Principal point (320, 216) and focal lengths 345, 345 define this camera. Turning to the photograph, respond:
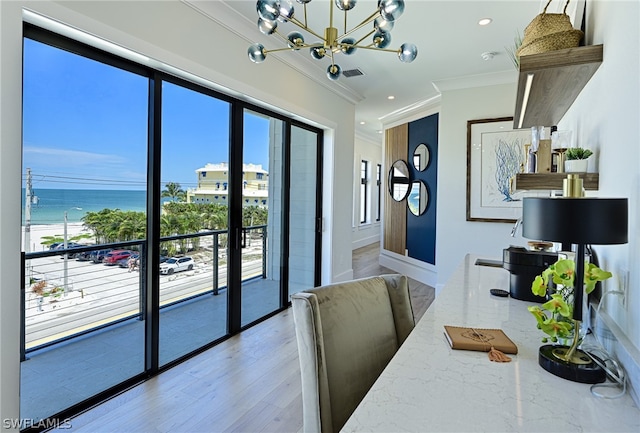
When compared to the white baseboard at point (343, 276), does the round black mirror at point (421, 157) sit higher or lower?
higher

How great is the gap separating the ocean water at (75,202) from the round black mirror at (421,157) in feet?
15.1

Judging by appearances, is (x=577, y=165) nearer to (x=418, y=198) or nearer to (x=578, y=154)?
(x=578, y=154)

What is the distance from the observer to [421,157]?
5.98 metres

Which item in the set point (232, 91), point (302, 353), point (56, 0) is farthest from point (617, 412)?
point (232, 91)

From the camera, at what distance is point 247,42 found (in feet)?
10.4

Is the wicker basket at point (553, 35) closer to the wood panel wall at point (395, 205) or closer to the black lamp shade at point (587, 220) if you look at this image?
the black lamp shade at point (587, 220)

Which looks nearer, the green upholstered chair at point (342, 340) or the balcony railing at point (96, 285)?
the green upholstered chair at point (342, 340)

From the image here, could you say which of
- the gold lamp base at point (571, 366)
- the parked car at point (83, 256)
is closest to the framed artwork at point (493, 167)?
the gold lamp base at point (571, 366)

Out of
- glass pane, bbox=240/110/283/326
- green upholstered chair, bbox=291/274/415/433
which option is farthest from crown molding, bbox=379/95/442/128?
green upholstered chair, bbox=291/274/415/433

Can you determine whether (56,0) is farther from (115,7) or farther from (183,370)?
(183,370)

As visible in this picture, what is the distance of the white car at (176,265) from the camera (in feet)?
8.99

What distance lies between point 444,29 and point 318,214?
259 cm

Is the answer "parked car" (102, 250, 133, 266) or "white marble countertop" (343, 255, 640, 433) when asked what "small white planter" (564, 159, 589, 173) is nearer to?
"white marble countertop" (343, 255, 640, 433)

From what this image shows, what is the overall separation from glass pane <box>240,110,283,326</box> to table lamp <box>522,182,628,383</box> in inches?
112
